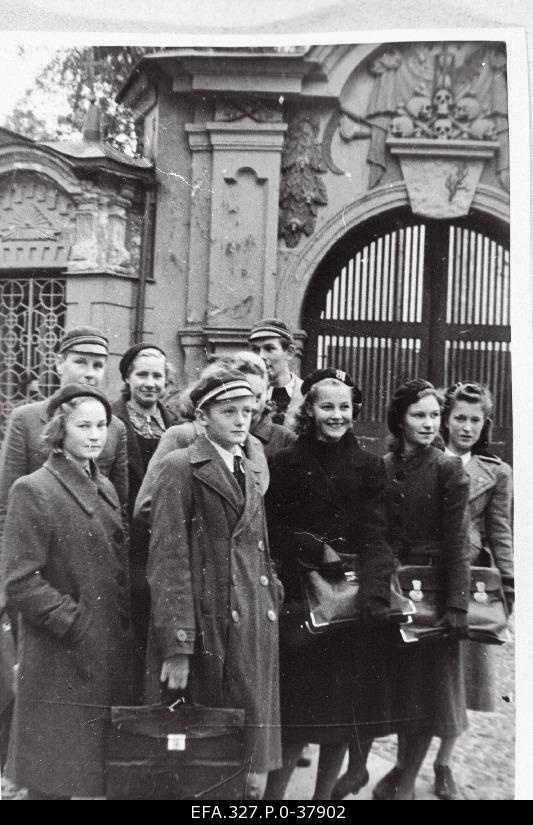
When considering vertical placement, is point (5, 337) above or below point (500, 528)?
above

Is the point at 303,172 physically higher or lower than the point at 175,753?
higher

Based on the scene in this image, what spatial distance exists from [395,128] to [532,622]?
4.90ft

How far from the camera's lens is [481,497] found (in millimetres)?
2211

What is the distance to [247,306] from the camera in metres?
2.23

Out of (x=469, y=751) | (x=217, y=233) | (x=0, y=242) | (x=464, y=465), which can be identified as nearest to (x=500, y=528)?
(x=464, y=465)

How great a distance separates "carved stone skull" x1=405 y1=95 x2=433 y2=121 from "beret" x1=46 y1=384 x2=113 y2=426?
121 centimetres

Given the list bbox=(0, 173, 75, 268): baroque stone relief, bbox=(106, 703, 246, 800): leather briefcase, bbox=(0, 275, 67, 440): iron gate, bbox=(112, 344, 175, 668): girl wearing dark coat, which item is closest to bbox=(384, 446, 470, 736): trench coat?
bbox=(106, 703, 246, 800): leather briefcase

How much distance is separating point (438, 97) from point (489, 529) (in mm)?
1263

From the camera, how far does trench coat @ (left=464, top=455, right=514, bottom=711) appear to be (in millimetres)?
2182

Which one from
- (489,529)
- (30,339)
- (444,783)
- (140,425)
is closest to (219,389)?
(140,425)

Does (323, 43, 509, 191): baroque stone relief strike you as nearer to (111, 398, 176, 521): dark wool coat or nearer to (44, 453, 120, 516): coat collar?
(111, 398, 176, 521): dark wool coat

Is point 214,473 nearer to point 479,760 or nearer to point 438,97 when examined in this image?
point 479,760

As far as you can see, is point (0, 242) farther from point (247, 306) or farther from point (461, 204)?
point (461, 204)

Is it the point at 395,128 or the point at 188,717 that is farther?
the point at 395,128
